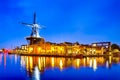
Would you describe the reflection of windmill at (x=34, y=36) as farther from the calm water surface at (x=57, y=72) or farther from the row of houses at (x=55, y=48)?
the calm water surface at (x=57, y=72)

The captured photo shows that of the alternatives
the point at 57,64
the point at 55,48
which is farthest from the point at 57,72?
the point at 55,48

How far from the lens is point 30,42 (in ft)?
451

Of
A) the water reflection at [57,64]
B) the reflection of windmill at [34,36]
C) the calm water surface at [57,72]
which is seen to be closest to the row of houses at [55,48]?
the reflection of windmill at [34,36]

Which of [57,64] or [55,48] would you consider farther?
[55,48]

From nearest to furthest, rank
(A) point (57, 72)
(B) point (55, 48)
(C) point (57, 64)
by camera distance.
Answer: (A) point (57, 72) < (C) point (57, 64) < (B) point (55, 48)

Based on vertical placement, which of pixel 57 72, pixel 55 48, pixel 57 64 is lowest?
pixel 57 72

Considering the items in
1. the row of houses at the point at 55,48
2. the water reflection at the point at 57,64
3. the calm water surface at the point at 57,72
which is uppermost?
the row of houses at the point at 55,48

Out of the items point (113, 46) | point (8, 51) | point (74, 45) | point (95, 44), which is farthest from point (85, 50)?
point (8, 51)

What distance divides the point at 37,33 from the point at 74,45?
16578mm

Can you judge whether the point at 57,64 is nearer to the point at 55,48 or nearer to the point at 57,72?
the point at 57,72

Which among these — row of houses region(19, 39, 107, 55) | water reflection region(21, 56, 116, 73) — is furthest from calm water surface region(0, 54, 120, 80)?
row of houses region(19, 39, 107, 55)

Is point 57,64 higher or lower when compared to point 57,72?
higher

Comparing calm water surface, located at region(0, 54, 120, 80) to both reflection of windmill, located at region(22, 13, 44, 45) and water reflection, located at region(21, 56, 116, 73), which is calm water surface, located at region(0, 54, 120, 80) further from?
reflection of windmill, located at region(22, 13, 44, 45)

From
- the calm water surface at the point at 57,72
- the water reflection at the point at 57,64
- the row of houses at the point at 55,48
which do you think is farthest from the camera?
the row of houses at the point at 55,48
